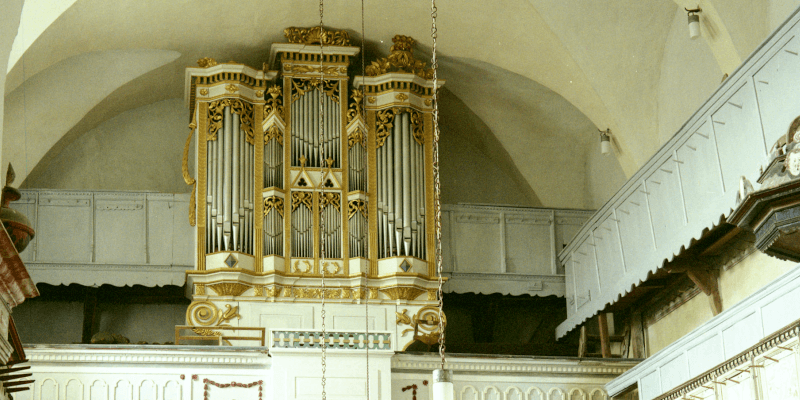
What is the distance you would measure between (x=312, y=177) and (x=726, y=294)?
566 cm

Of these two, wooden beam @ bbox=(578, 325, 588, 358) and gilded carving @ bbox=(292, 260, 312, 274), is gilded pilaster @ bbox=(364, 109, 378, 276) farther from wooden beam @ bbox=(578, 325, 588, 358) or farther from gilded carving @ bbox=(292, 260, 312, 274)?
wooden beam @ bbox=(578, 325, 588, 358)

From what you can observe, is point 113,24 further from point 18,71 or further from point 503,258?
point 503,258

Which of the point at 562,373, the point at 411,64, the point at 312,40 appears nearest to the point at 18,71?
the point at 312,40

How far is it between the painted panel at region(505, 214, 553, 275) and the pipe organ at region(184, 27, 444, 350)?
131cm

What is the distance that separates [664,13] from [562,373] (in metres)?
4.44

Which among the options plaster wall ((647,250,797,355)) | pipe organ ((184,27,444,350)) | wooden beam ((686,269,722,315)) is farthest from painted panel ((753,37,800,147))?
pipe organ ((184,27,444,350))

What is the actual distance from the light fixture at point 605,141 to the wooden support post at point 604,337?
207 cm

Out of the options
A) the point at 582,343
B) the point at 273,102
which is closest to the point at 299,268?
the point at 273,102

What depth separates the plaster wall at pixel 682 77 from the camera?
42.4 feet

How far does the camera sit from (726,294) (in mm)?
11781

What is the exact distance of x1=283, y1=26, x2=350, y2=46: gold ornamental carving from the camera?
15.4 metres

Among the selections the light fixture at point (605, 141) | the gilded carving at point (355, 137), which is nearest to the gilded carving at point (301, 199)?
the gilded carving at point (355, 137)

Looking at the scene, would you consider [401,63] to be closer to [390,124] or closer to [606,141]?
[390,124]

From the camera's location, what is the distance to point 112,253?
1485 centimetres
